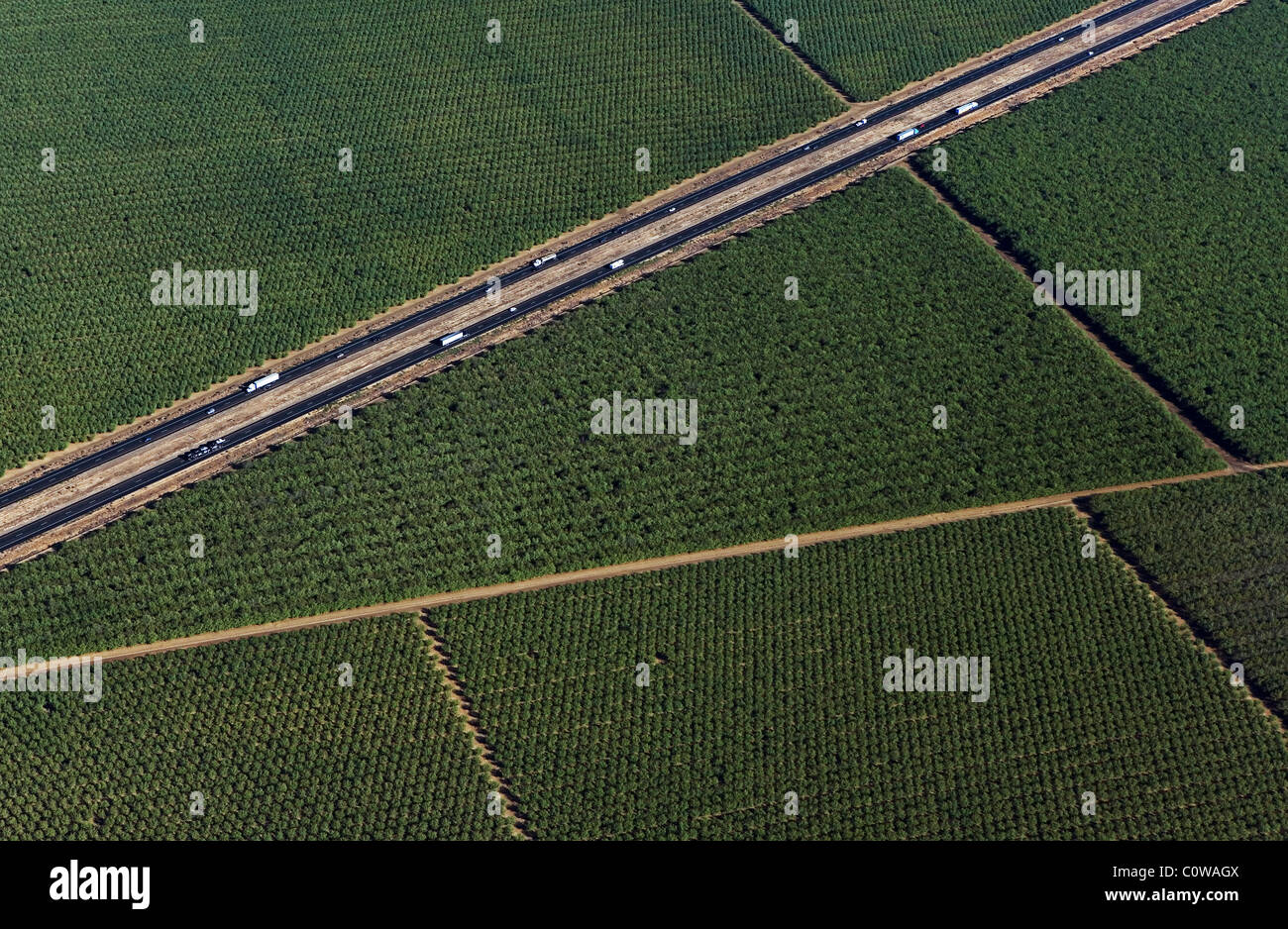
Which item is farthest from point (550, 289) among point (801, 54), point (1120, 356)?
point (1120, 356)

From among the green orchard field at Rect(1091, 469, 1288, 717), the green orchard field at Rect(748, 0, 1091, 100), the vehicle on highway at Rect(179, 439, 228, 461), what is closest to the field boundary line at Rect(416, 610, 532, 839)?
the vehicle on highway at Rect(179, 439, 228, 461)

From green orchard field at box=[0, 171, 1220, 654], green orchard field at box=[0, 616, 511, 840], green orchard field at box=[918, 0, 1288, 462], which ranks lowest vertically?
green orchard field at box=[0, 616, 511, 840]

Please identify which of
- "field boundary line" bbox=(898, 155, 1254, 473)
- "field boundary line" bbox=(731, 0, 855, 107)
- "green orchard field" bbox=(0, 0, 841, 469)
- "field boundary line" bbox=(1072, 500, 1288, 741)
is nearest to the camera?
"field boundary line" bbox=(1072, 500, 1288, 741)

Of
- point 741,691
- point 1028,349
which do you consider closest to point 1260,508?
point 1028,349

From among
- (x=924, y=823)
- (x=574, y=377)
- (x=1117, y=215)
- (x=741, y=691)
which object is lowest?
(x=924, y=823)

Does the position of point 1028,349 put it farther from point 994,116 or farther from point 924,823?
point 924,823

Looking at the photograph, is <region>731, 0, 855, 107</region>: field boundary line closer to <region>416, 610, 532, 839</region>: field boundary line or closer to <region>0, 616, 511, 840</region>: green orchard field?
<region>416, 610, 532, 839</region>: field boundary line

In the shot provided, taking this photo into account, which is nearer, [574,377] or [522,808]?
[522,808]
